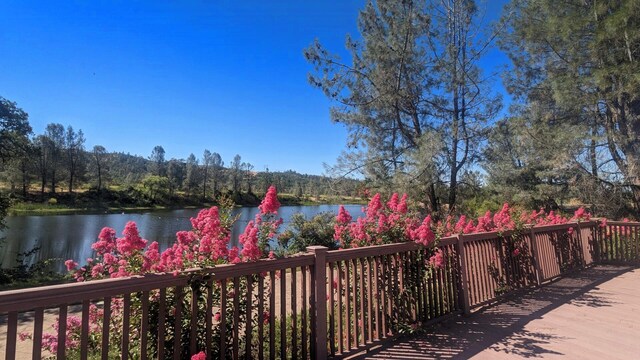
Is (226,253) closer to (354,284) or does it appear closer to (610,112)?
(354,284)

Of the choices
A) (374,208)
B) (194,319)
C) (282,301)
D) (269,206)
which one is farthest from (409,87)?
(194,319)

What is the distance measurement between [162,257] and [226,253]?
45cm

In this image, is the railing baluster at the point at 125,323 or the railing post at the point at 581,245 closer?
the railing baluster at the point at 125,323

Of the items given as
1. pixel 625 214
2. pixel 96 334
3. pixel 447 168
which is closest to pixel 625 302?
pixel 96 334

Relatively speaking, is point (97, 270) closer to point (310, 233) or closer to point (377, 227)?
point (377, 227)

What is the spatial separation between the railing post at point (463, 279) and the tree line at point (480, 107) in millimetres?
6088

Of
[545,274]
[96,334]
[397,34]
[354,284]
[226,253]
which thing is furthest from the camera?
[397,34]

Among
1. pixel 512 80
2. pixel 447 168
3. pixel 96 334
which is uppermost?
pixel 512 80

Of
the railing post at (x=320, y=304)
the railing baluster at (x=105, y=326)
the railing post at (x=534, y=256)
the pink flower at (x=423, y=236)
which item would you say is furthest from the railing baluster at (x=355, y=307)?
the railing post at (x=534, y=256)

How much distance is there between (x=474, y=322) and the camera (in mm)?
3678

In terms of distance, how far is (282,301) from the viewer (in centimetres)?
245

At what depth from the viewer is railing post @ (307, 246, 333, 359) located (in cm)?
266

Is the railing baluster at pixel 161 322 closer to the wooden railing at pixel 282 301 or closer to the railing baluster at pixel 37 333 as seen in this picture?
the wooden railing at pixel 282 301

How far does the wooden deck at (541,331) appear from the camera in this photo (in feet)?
9.71
